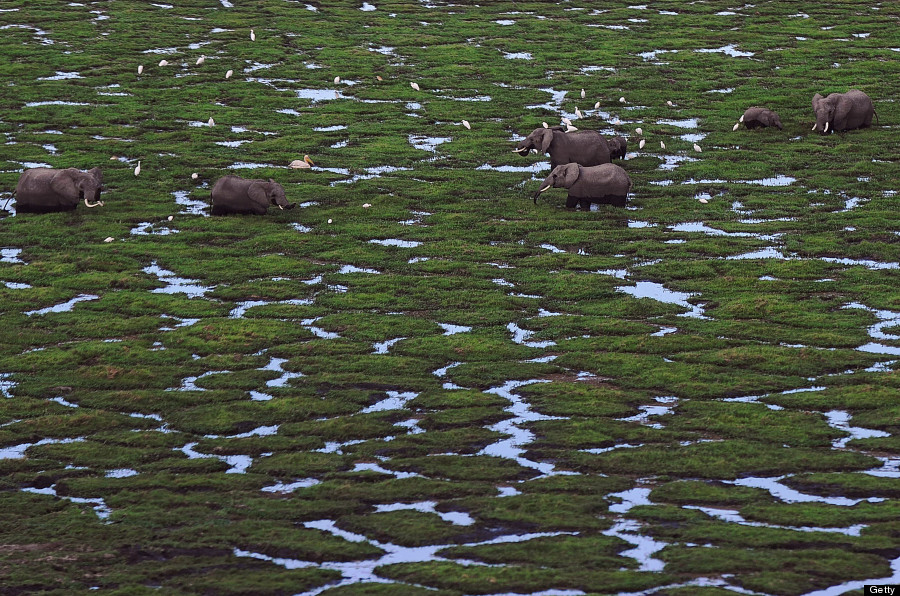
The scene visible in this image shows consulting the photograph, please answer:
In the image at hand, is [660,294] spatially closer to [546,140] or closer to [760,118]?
[546,140]

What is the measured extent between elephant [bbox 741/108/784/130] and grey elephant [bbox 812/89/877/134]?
1.08 meters

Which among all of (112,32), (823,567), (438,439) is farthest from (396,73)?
(823,567)

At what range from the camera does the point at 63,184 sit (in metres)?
29.4

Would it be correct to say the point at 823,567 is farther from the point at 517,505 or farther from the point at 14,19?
the point at 14,19

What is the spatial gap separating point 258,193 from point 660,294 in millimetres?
9781

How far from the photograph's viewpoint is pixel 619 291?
23922 mm

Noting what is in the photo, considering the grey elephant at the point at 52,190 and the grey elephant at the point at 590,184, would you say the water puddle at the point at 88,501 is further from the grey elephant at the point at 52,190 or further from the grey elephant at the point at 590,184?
the grey elephant at the point at 590,184

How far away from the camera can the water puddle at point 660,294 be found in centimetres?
2300

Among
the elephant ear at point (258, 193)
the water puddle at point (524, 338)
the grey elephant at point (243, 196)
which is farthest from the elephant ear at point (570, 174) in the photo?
the water puddle at point (524, 338)

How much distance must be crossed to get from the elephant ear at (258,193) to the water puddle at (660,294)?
895 cm

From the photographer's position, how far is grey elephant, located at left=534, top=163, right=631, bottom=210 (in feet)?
97.8

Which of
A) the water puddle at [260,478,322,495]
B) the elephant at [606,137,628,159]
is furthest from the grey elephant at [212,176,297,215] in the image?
the water puddle at [260,478,322,495]

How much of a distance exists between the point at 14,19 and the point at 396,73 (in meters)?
20.8

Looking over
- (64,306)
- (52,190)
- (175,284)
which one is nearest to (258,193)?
(52,190)
